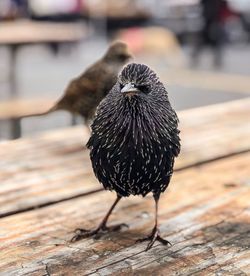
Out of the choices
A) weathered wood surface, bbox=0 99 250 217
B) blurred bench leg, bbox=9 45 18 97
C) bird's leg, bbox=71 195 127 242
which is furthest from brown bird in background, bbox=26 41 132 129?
blurred bench leg, bbox=9 45 18 97

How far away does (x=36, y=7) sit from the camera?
2059 centimetres

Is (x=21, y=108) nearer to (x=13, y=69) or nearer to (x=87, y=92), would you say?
(x=87, y=92)

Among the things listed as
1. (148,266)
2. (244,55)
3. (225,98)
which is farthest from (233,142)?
(244,55)

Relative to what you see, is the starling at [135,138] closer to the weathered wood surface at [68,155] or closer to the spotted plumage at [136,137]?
the spotted plumage at [136,137]

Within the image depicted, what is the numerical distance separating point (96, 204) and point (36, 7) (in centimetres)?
1873

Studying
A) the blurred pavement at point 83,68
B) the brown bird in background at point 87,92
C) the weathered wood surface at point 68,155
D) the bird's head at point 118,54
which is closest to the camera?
the weathered wood surface at point 68,155

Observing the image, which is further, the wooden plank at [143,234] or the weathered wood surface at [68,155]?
the weathered wood surface at [68,155]

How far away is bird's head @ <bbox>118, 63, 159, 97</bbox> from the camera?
220cm

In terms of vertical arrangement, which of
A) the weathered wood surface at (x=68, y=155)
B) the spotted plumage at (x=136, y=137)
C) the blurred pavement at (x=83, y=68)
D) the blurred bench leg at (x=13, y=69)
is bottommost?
the blurred pavement at (x=83, y=68)

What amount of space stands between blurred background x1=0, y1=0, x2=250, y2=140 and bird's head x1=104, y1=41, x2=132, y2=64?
1.11 m

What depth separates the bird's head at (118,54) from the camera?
409 cm

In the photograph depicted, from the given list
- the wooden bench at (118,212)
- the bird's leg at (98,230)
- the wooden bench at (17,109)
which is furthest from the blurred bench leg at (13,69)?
the bird's leg at (98,230)

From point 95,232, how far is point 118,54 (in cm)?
207

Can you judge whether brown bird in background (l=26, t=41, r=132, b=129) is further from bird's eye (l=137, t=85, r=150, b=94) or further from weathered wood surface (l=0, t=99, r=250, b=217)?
bird's eye (l=137, t=85, r=150, b=94)
